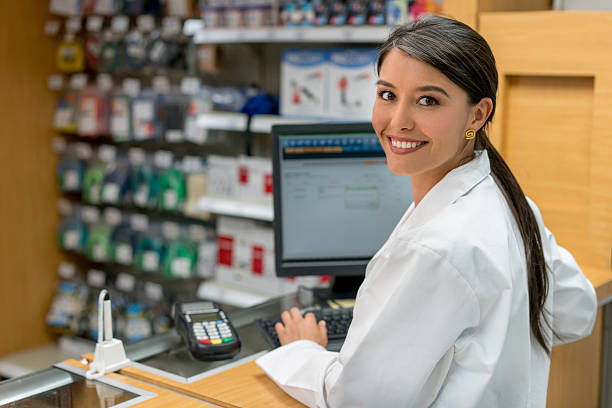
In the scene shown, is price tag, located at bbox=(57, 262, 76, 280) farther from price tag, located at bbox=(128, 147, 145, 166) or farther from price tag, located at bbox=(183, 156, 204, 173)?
price tag, located at bbox=(183, 156, 204, 173)

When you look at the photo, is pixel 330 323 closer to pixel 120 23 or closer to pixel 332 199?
pixel 332 199

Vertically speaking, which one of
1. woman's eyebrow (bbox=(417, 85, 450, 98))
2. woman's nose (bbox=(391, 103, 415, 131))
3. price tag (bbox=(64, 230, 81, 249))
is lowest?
price tag (bbox=(64, 230, 81, 249))

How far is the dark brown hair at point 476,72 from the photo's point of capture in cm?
128

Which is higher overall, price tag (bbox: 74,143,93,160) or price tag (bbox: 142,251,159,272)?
price tag (bbox: 74,143,93,160)

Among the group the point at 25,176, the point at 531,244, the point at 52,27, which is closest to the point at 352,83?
the point at 531,244

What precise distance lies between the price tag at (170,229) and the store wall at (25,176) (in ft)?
3.06

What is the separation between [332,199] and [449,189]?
79 centimetres

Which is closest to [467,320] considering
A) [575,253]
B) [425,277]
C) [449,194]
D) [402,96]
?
[425,277]

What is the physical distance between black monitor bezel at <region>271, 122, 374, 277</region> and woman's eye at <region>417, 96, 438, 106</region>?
0.76 metres

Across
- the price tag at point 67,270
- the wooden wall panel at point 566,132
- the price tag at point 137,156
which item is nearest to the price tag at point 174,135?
the price tag at point 137,156

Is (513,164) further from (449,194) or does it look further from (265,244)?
(265,244)

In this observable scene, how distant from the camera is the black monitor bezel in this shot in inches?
81.6

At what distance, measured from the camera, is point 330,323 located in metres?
1.90

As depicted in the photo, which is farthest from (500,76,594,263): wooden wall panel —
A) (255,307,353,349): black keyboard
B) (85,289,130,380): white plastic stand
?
(85,289,130,380): white plastic stand
